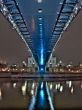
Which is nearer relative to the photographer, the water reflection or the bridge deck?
the water reflection

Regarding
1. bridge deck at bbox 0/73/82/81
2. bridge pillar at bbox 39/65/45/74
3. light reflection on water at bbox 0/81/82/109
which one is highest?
bridge pillar at bbox 39/65/45/74

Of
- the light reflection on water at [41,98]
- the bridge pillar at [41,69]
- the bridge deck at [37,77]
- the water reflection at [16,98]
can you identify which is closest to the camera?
the water reflection at [16,98]

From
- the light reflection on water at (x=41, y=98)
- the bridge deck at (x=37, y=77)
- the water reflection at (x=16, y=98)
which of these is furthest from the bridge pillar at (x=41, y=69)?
the light reflection on water at (x=41, y=98)

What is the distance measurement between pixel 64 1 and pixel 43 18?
4380mm

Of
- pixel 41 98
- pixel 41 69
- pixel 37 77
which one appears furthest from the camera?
pixel 41 69

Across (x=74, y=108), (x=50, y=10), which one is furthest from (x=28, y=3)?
(x=74, y=108)

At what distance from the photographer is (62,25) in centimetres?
2669

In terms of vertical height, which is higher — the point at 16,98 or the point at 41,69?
the point at 41,69

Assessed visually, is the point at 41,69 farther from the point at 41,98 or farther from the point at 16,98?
the point at 41,98

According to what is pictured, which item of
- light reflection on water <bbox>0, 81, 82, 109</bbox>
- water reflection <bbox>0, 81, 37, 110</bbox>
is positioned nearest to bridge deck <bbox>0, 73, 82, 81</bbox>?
water reflection <bbox>0, 81, 37, 110</bbox>

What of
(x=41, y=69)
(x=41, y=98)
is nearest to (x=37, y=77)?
(x=41, y=69)

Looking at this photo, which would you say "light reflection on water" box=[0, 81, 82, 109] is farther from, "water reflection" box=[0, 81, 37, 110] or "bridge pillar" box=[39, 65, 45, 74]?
"bridge pillar" box=[39, 65, 45, 74]

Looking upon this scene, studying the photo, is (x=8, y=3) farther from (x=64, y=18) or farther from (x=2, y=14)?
(x=64, y=18)

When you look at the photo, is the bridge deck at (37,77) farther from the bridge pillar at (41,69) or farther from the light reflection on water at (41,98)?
the light reflection on water at (41,98)
